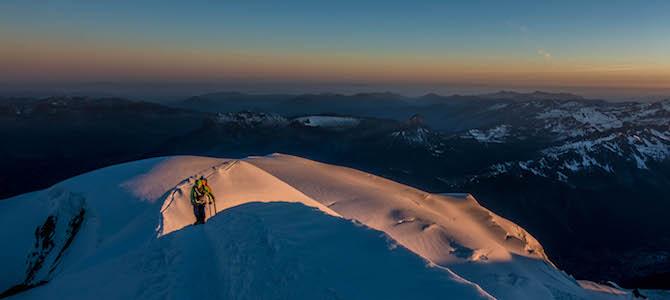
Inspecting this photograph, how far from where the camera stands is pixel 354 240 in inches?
671

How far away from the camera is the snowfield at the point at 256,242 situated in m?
14.4

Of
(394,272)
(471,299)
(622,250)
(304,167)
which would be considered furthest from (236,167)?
(622,250)

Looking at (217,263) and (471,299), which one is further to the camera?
(217,263)

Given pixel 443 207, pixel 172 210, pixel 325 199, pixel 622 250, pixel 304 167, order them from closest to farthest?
pixel 172 210, pixel 325 199, pixel 443 207, pixel 304 167, pixel 622 250

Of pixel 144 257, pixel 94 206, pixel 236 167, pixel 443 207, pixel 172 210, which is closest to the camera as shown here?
pixel 144 257

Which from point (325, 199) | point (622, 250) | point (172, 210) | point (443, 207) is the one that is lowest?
point (622, 250)

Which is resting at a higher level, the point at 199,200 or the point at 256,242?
the point at 199,200

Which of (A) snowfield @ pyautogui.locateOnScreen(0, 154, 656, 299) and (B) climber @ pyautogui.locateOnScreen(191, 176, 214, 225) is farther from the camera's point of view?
(B) climber @ pyautogui.locateOnScreen(191, 176, 214, 225)

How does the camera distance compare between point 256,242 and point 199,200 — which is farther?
point 199,200

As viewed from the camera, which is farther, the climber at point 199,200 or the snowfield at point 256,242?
the climber at point 199,200

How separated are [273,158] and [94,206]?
32148 millimetres

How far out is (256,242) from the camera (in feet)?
57.2

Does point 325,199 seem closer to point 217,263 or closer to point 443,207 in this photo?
point 443,207

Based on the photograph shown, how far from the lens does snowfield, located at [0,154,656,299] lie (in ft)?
47.4
